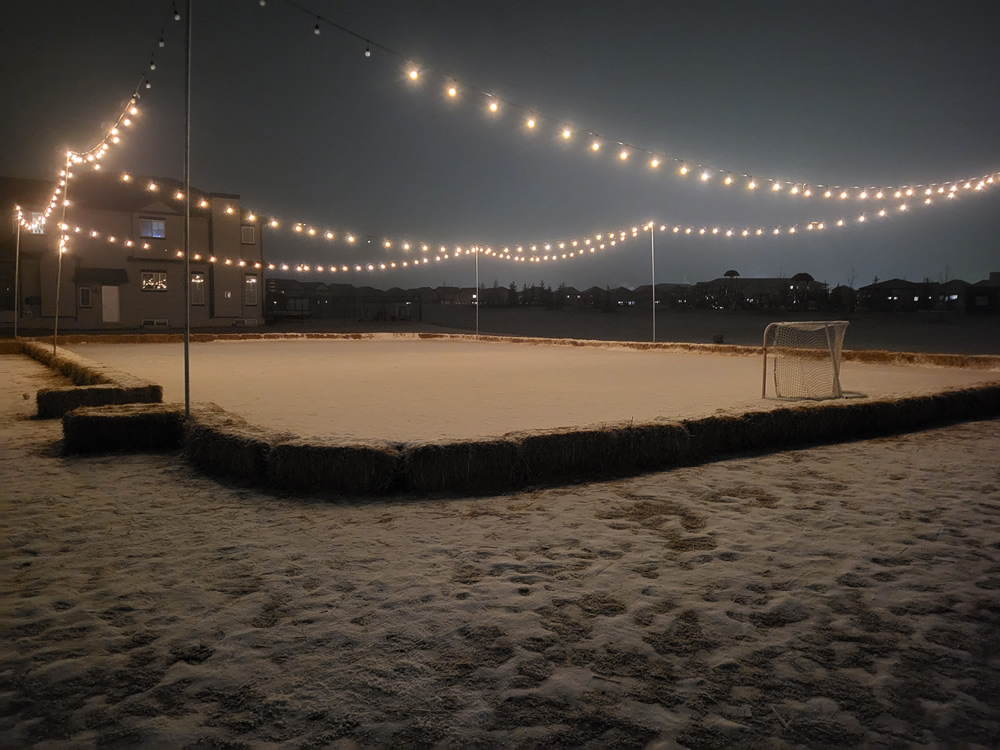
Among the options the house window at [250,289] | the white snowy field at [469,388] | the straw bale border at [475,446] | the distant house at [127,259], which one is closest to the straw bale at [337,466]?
the straw bale border at [475,446]

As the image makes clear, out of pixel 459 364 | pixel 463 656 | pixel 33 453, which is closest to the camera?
pixel 463 656

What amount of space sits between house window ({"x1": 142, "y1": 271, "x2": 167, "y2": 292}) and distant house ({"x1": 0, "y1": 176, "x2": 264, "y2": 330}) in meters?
0.05

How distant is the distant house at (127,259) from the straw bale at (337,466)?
2730 centimetres

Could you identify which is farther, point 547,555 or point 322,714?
point 547,555

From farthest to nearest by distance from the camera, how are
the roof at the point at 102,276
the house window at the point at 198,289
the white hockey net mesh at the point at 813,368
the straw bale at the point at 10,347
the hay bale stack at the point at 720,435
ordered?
1. the house window at the point at 198,289
2. the roof at the point at 102,276
3. the straw bale at the point at 10,347
4. the white hockey net mesh at the point at 813,368
5. the hay bale stack at the point at 720,435

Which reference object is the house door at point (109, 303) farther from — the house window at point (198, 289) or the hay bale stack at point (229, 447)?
the hay bale stack at point (229, 447)

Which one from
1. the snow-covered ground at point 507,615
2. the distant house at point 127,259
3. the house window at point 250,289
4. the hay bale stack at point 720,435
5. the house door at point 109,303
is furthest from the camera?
the house window at point 250,289

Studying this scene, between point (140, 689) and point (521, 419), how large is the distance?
4938 mm

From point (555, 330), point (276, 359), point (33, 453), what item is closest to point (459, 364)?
point (276, 359)

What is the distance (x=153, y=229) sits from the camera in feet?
106

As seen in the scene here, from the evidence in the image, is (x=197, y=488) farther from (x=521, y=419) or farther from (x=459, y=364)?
(x=459, y=364)

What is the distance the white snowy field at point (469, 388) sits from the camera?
6617 millimetres

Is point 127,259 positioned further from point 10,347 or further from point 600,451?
point 600,451

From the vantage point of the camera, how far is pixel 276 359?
53.4ft
